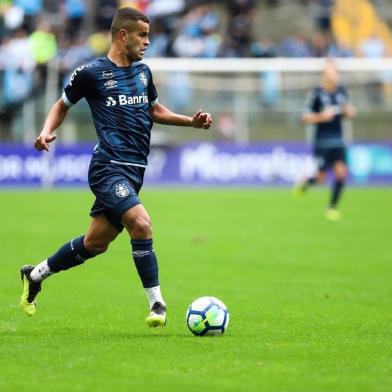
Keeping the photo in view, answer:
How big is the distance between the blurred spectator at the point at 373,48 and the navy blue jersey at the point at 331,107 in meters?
8.78

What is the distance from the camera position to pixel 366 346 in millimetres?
7105

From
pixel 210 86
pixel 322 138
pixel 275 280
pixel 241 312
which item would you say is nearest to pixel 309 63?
pixel 210 86

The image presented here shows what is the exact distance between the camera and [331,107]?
19.8 m

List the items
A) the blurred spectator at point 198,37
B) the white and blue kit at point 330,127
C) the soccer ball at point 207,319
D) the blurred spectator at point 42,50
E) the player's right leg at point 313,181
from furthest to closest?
the blurred spectator at point 198,37 < the blurred spectator at point 42,50 < the player's right leg at point 313,181 < the white and blue kit at point 330,127 < the soccer ball at point 207,319

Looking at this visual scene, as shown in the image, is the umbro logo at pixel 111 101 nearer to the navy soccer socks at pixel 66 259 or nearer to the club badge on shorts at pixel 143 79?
the club badge on shorts at pixel 143 79

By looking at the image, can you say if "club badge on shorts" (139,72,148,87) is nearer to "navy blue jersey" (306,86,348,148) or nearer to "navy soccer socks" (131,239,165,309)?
"navy soccer socks" (131,239,165,309)

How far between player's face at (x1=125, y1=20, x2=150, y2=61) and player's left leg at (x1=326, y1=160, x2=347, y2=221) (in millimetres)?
10842

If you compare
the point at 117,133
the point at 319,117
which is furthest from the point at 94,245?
the point at 319,117

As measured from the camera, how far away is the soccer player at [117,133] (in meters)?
7.71

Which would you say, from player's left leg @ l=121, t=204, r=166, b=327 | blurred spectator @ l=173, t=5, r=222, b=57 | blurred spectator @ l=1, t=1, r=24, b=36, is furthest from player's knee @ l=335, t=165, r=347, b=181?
blurred spectator @ l=1, t=1, r=24, b=36

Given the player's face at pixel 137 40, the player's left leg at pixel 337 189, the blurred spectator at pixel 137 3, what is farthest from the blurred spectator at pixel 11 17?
the player's face at pixel 137 40

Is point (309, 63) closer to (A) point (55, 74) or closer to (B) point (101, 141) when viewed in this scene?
(A) point (55, 74)

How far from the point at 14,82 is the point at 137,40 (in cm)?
1868

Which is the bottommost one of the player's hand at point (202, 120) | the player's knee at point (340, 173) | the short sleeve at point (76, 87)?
the player's knee at point (340, 173)
